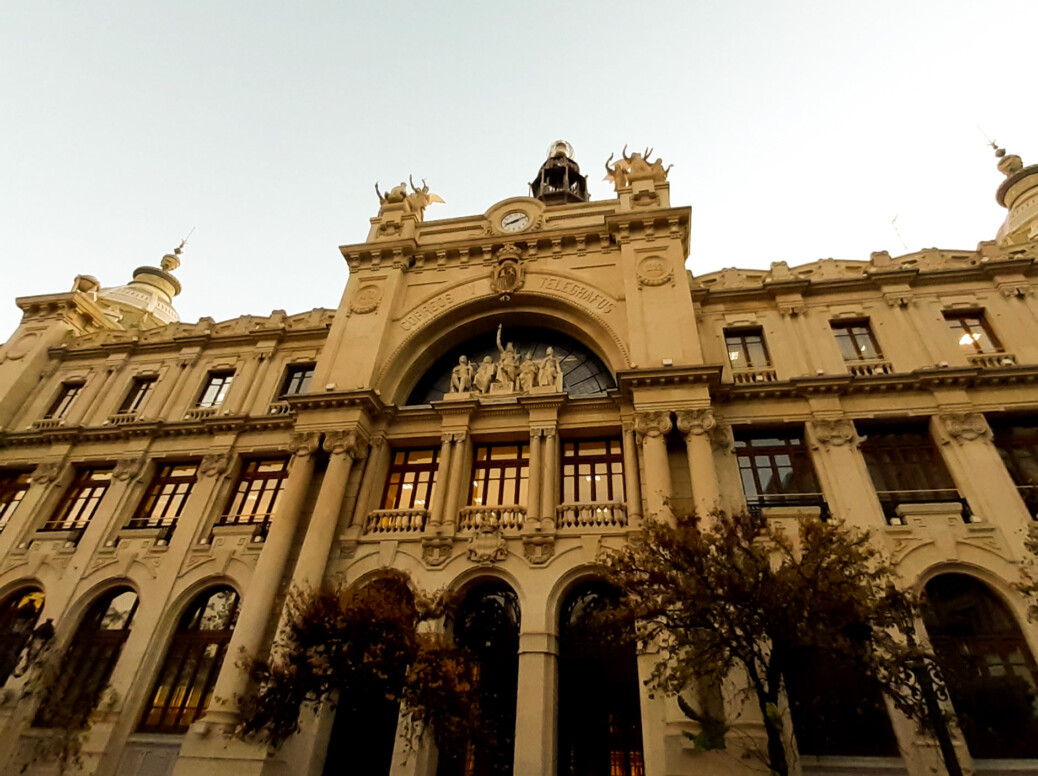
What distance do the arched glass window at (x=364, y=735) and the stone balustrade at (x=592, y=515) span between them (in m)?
5.14

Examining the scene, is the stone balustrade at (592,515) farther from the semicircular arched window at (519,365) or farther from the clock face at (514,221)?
the clock face at (514,221)

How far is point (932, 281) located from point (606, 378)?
12.5 m

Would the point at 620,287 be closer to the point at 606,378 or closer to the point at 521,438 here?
the point at 606,378

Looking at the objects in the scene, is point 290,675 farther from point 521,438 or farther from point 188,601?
point 521,438

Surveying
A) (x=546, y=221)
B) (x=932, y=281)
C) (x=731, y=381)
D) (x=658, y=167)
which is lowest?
(x=731, y=381)

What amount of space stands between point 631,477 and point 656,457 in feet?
3.45

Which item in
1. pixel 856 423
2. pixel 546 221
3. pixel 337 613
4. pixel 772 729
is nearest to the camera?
pixel 772 729

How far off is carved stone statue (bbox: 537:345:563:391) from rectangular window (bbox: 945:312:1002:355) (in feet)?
44.6

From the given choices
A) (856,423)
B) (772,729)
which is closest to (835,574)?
(772,729)

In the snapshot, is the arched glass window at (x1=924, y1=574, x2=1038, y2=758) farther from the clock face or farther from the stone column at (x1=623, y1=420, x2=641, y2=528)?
the clock face

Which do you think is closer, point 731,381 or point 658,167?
point 731,381

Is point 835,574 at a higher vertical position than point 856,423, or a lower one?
lower

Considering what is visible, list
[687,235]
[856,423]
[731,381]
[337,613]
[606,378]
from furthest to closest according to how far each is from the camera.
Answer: [687,235]
[606,378]
[731,381]
[856,423]
[337,613]

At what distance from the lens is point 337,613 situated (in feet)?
42.4
